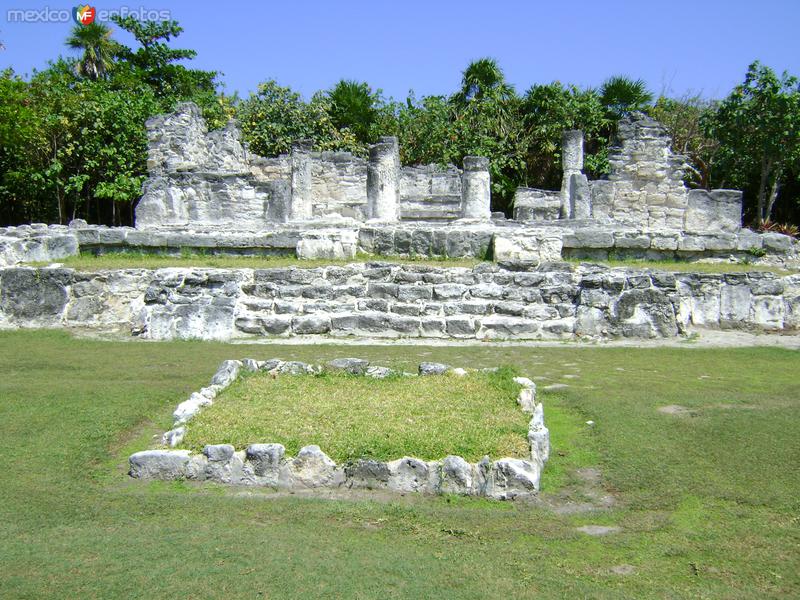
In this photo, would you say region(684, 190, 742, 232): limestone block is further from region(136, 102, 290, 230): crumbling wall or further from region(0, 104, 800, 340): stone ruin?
region(136, 102, 290, 230): crumbling wall

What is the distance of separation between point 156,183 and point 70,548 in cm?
1246

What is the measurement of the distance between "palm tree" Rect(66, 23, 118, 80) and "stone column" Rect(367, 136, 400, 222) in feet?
55.2

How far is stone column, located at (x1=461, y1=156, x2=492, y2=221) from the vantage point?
15414mm

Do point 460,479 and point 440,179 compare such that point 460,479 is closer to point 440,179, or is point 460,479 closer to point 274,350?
point 274,350

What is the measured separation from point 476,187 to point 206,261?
18.8 feet

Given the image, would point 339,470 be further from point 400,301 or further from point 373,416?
point 400,301

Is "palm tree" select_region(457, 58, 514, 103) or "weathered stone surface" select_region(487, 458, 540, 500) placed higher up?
"palm tree" select_region(457, 58, 514, 103)

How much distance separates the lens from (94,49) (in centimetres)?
2803

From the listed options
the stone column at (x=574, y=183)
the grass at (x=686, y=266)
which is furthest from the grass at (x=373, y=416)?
the stone column at (x=574, y=183)

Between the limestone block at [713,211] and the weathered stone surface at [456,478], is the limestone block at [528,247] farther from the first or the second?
the weathered stone surface at [456,478]

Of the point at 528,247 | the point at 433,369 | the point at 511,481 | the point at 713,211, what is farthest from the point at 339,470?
the point at 713,211

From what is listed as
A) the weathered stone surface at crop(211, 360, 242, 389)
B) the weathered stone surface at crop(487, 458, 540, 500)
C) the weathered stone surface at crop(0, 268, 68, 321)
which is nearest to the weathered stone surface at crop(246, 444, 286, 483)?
the weathered stone surface at crop(487, 458, 540, 500)

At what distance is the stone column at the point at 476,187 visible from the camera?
607 inches

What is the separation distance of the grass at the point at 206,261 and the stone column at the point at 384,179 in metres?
2.70
